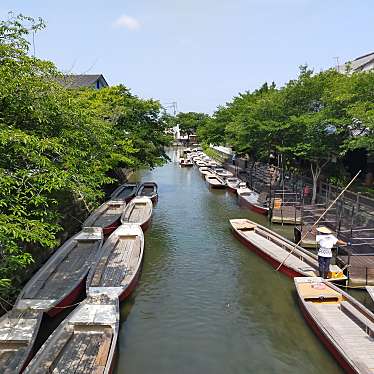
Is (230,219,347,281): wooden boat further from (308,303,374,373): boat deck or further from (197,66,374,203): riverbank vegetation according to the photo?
A: (197,66,374,203): riverbank vegetation

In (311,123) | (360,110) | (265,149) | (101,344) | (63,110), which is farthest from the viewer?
(265,149)

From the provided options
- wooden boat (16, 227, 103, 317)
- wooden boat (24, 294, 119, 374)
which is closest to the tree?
wooden boat (16, 227, 103, 317)

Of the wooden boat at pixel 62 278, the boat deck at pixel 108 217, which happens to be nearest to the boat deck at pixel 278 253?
the wooden boat at pixel 62 278

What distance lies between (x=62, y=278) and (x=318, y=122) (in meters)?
15.9

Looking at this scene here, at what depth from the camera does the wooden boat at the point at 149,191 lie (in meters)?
30.0

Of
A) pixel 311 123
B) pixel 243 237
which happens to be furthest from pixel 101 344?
pixel 311 123

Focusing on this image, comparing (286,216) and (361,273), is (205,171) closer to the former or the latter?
(286,216)

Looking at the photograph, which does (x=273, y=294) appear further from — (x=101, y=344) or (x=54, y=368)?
(x=54, y=368)

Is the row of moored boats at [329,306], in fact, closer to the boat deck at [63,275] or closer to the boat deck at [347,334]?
the boat deck at [347,334]

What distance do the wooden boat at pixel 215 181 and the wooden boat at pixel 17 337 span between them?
28007mm

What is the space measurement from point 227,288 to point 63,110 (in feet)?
30.2

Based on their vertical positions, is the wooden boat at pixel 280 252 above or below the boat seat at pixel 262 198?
below

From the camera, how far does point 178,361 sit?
1002 cm

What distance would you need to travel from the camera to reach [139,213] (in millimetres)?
23750
